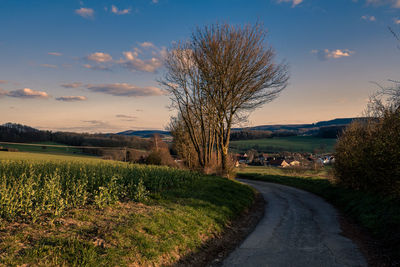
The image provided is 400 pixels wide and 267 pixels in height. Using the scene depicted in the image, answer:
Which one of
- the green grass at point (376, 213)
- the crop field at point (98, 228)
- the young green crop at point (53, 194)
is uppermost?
the young green crop at point (53, 194)

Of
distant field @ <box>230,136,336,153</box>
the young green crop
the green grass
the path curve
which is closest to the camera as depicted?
the young green crop

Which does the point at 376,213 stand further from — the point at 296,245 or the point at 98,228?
the point at 98,228

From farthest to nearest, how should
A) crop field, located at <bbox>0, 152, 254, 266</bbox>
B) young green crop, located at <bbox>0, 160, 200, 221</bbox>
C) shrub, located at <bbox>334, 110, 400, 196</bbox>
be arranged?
shrub, located at <bbox>334, 110, 400, 196</bbox> → young green crop, located at <bbox>0, 160, 200, 221</bbox> → crop field, located at <bbox>0, 152, 254, 266</bbox>

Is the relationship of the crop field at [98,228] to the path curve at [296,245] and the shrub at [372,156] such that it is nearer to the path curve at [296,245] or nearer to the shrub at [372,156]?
the path curve at [296,245]

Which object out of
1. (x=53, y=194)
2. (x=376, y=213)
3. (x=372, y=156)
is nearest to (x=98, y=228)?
(x=53, y=194)

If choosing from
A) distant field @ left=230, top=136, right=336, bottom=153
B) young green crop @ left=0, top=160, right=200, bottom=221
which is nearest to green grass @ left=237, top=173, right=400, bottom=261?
young green crop @ left=0, top=160, right=200, bottom=221

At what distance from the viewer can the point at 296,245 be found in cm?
827

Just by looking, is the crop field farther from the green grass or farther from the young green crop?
the green grass

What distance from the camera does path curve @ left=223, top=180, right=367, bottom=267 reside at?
7000mm

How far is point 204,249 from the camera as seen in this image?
7.97 meters

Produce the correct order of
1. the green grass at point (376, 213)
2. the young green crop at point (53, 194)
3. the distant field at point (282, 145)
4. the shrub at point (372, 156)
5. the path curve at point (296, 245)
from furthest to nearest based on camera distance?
the distant field at point (282, 145) < the shrub at point (372, 156) < the green grass at point (376, 213) < the path curve at point (296, 245) < the young green crop at point (53, 194)

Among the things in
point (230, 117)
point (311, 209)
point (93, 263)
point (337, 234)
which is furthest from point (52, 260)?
point (230, 117)

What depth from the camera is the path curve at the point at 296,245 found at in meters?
7.00

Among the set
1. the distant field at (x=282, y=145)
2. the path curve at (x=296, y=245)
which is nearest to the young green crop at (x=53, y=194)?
the path curve at (x=296, y=245)
